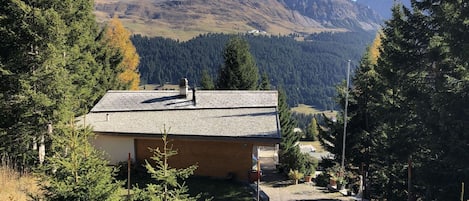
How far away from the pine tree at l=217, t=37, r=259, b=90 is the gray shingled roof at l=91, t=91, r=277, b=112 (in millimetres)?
9575

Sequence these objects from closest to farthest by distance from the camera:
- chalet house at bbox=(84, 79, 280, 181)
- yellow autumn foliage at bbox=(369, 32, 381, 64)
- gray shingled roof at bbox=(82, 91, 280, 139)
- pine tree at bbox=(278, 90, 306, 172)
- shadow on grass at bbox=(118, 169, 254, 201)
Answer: shadow on grass at bbox=(118, 169, 254, 201), chalet house at bbox=(84, 79, 280, 181), gray shingled roof at bbox=(82, 91, 280, 139), pine tree at bbox=(278, 90, 306, 172), yellow autumn foliage at bbox=(369, 32, 381, 64)

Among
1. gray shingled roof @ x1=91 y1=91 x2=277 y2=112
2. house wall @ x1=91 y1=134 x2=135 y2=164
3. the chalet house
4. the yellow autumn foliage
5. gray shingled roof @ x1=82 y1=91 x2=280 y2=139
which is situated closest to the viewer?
the chalet house

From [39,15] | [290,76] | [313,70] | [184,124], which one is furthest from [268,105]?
[313,70]

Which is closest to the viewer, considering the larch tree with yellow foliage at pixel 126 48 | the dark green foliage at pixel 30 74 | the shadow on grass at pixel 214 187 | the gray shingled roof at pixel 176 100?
the dark green foliage at pixel 30 74

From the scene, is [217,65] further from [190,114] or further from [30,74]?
[30,74]

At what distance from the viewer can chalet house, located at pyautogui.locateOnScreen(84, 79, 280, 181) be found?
1636 centimetres

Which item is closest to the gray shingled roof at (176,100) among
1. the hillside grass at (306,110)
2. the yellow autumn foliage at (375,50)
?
the yellow autumn foliage at (375,50)

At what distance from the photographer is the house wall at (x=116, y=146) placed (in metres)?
17.5

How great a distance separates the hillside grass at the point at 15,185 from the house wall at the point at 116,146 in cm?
581

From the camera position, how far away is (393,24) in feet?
72.8

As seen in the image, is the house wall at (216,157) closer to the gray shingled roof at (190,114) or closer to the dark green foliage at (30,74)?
the gray shingled roof at (190,114)

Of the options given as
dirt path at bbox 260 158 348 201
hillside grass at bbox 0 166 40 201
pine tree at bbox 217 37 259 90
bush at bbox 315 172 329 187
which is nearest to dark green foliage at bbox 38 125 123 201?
hillside grass at bbox 0 166 40 201

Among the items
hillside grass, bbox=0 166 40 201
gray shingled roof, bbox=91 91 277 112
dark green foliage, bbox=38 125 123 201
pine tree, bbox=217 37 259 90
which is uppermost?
pine tree, bbox=217 37 259 90

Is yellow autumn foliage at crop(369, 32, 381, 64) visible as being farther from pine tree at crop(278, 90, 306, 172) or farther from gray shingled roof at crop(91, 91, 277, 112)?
gray shingled roof at crop(91, 91, 277, 112)
